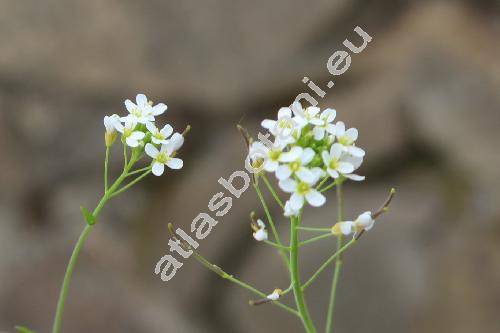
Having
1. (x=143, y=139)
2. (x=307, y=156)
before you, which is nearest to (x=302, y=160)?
(x=307, y=156)

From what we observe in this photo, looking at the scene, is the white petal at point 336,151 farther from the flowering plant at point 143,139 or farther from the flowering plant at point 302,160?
the flowering plant at point 143,139

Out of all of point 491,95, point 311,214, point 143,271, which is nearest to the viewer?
point 491,95

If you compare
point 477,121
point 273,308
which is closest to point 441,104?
point 477,121

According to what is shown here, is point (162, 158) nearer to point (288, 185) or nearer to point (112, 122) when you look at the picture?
point (112, 122)

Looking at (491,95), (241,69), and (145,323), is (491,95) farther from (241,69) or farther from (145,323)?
(145,323)

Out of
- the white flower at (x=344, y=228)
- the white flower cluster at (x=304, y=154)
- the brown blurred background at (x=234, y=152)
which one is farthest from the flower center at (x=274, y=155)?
the brown blurred background at (x=234, y=152)
